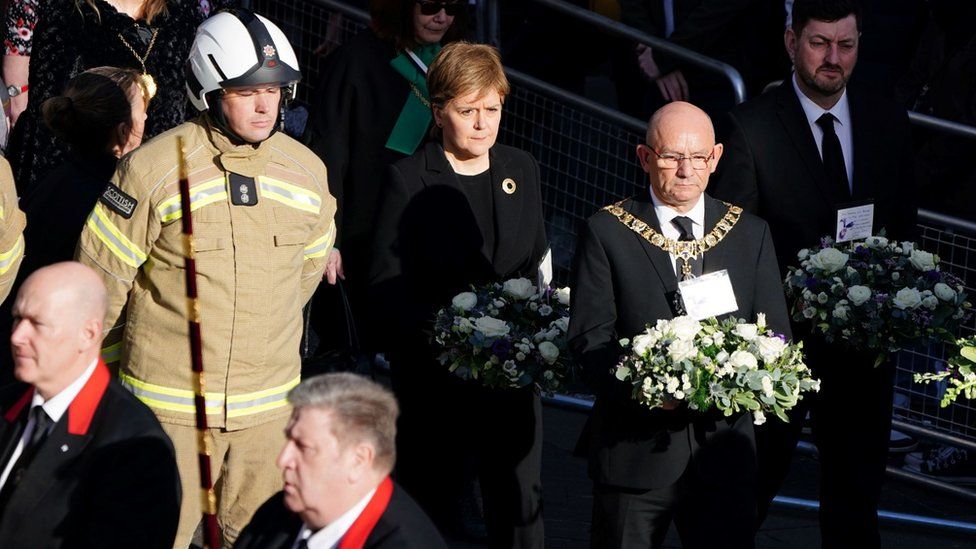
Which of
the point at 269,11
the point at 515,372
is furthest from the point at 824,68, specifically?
the point at 269,11

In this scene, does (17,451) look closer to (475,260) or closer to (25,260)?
(25,260)

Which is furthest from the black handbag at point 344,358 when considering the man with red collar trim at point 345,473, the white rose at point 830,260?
the man with red collar trim at point 345,473

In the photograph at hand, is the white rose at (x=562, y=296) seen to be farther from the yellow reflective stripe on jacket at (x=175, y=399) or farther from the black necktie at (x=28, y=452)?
the black necktie at (x=28, y=452)

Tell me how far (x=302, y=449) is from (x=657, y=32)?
5681mm

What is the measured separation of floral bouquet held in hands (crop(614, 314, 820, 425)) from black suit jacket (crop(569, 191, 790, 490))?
0.22 m

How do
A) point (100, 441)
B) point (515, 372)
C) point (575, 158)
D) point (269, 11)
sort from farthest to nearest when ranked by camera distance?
point (269, 11) < point (575, 158) < point (515, 372) < point (100, 441)

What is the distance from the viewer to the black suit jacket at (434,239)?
6.40 m

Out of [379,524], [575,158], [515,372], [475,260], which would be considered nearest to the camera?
[379,524]

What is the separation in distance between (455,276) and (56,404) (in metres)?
2.07

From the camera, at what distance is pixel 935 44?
369 inches

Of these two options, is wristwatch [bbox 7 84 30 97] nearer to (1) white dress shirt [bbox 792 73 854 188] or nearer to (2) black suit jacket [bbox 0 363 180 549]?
(1) white dress shirt [bbox 792 73 854 188]

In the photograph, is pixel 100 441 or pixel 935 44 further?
pixel 935 44

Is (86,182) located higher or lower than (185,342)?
higher

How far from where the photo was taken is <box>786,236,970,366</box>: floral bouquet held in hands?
20.6 feet
